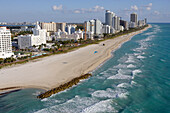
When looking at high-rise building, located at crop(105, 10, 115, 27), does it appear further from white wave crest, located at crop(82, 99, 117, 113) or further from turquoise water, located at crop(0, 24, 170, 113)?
white wave crest, located at crop(82, 99, 117, 113)

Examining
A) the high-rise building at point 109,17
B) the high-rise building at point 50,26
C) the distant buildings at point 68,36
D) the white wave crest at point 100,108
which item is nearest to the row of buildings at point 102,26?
the high-rise building at point 109,17

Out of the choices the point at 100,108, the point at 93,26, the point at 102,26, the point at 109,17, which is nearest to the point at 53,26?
the point at 93,26

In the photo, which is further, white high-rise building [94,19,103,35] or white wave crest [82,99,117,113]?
white high-rise building [94,19,103,35]

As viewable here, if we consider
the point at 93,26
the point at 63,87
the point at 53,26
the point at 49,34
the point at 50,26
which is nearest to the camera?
the point at 63,87

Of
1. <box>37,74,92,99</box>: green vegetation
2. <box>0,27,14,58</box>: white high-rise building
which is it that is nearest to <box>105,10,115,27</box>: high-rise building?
<box>0,27,14,58</box>: white high-rise building

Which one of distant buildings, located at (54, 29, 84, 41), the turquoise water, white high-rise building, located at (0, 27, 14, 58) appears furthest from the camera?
distant buildings, located at (54, 29, 84, 41)

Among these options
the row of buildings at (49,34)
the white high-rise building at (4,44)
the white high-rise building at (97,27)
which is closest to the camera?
the white high-rise building at (4,44)

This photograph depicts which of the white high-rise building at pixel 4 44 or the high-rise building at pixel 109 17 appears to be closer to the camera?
the white high-rise building at pixel 4 44

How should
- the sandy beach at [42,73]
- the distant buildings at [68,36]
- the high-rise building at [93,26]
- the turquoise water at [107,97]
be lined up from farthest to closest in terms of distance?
the high-rise building at [93,26]
the distant buildings at [68,36]
the sandy beach at [42,73]
the turquoise water at [107,97]

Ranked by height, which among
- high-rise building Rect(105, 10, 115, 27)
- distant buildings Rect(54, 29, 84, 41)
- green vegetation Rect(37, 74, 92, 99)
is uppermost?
high-rise building Rect(105, 10, 115, 27)

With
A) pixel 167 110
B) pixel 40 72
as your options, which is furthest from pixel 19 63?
pixel 167 110

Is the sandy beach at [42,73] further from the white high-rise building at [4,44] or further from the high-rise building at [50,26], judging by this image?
the high-rise building at [50,26]

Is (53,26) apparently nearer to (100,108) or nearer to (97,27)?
(97,27)
